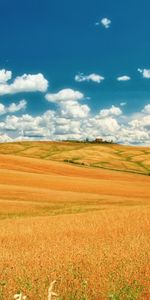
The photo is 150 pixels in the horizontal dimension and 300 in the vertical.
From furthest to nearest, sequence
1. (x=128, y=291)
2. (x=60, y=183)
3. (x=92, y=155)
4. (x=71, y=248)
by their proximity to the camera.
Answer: (x=92, y=155)
(x=60, y=183)
(x=71, y=248)
(x=128, y=291)

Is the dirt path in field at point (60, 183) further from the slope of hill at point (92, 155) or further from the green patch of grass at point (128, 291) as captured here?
the green patch of grass at point (128, 291)

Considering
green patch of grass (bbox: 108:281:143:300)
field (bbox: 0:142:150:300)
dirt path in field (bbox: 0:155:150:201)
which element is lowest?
dirt path in field (bbox: 0:155:150:201)

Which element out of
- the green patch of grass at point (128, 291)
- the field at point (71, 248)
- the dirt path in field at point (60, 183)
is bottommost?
the dirt path in field at point (60, 183)

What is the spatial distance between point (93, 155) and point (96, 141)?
62400mm

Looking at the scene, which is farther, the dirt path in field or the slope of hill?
the slope of hill

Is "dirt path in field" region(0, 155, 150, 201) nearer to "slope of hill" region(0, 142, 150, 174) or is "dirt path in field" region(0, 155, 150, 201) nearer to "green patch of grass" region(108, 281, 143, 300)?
"slope of hill" region(0, 142, 150, 174)

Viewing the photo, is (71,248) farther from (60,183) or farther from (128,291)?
(60,183)

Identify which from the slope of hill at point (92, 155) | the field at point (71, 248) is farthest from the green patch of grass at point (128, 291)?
the slope of hill at point (92, 155)

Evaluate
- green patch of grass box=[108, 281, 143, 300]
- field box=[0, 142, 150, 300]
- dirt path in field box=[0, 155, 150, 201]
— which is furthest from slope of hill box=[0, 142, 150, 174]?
green patch of grass box=[108, 281, 143, 300]

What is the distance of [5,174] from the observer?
58875mm

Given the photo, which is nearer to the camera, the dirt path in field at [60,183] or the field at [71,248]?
the field at [71,248]

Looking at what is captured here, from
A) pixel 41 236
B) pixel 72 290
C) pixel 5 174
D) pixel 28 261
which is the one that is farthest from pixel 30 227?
pixel 5 174

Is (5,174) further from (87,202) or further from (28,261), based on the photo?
(28,261)

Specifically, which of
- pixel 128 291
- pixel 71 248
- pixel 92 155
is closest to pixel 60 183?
pixel 71 248
